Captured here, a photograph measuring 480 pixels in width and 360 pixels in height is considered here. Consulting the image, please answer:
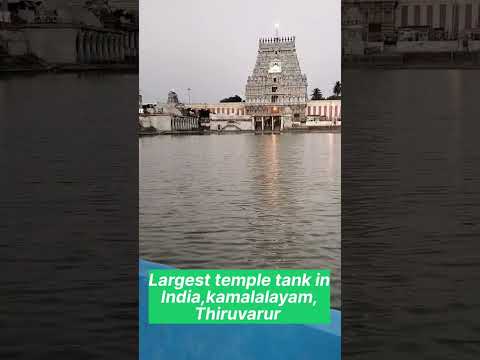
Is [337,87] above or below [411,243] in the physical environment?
above

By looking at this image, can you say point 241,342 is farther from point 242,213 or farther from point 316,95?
point 316,95

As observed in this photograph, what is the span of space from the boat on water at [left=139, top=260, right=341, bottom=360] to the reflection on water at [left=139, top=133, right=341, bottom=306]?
1.81 feet

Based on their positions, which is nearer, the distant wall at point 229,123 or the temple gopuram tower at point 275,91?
the distant wall at point 229,123

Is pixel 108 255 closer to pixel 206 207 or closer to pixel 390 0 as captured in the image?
pixel 206 207

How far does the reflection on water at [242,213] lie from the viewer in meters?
4.57

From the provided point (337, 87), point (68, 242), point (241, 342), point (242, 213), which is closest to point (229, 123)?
point (337, 87)

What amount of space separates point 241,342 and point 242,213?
3.68 meters

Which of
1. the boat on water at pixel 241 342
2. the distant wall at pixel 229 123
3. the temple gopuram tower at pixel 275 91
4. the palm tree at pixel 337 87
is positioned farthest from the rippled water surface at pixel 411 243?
the temple gopuram tower at pixel 275 91

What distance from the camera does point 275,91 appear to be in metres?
28.0

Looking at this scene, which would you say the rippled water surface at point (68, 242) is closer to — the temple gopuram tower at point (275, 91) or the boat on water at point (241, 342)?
the boat on water at point (241, 342)

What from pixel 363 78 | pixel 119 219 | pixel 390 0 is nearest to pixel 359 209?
pixel 119 219

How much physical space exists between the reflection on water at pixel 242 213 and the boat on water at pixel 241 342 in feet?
1.81

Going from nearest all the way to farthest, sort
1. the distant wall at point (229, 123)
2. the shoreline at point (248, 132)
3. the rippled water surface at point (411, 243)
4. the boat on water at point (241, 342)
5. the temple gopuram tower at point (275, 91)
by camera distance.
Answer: the boat on water at point (241, 342) < the rippled water surface at point (411, 243) < the shoreline at point (248, 132) < the distant wall at point (229, 123) < the temple gopuram tower at point (275, 91)

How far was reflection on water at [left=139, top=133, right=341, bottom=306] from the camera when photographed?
180 inches
